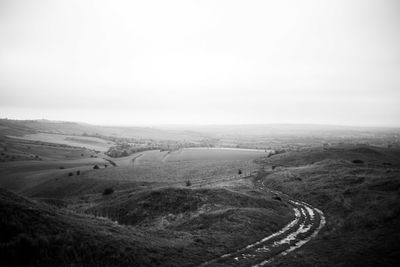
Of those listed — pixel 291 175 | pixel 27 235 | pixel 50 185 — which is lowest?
pixel 50 185

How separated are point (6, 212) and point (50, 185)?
51.8m

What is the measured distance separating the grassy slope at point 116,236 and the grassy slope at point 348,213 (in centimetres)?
571

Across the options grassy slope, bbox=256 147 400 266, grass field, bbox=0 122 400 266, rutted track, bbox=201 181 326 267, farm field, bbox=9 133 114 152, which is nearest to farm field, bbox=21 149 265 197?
grass field, bbox=0 122 400 266

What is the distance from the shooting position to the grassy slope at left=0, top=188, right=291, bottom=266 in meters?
15.5

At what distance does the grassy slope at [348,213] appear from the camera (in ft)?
59.7

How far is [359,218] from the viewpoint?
1083 inches

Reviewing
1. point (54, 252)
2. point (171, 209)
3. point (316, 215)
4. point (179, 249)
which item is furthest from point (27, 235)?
point (316, 215)

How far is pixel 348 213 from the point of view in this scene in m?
31.2

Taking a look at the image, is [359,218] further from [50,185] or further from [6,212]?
[50,185]

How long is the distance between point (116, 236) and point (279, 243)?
14445 millimetres

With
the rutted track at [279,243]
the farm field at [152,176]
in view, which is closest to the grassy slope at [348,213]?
the rutted track at [279,243]

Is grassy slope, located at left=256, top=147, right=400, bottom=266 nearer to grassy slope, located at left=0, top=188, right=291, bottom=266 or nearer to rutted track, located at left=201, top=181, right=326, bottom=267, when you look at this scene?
rutted track, located at left=201, top=181, right=326, bottom=267

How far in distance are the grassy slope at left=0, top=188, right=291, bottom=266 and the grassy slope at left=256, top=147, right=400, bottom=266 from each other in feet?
18.7

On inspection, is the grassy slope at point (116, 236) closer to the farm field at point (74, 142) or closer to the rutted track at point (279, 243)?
the rutted track at point (279, 243)
